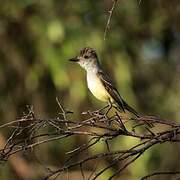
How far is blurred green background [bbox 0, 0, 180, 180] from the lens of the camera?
8047 mm

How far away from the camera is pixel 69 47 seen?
7801 millimetres

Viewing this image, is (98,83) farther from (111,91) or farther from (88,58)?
(88,58)

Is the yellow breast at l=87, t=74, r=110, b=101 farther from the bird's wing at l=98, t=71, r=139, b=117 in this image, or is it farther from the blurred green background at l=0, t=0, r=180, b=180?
the blurred green background at l=0, t=0, r=180, b=180

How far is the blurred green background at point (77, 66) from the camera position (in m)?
8.05

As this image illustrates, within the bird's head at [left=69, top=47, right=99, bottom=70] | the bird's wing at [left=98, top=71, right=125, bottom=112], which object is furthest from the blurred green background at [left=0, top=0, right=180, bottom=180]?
the bird's wing at [left=98, top=71, right=125, bottom=112]

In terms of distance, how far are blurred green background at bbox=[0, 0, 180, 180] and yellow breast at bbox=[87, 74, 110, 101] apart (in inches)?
65.9

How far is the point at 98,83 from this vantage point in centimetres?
589

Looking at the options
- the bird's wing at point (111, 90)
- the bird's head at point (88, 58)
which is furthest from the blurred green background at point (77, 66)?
the bird's wing at point (111, 90)

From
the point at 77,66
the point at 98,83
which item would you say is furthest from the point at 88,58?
the point at 77,66

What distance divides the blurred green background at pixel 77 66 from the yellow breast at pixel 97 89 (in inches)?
65.9

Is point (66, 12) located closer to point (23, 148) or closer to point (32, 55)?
point (32, 55)

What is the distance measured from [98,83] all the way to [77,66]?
248 centimetres

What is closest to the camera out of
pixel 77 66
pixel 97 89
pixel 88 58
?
pixel 97 89

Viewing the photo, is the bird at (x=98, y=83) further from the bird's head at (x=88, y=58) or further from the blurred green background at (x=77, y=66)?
the blurred green background at (x=77, y=66)
